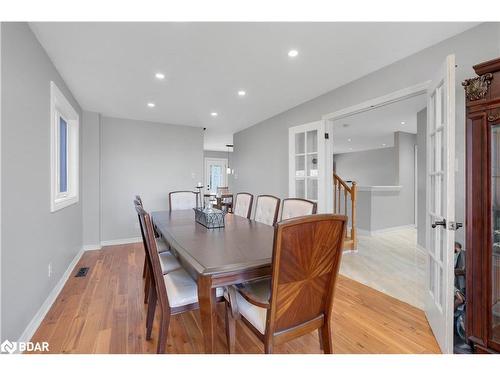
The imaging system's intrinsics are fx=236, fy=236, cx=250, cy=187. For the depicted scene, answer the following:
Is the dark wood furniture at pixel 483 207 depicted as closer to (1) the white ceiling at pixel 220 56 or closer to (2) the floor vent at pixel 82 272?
(1) the white ceiling at pixel 220 56

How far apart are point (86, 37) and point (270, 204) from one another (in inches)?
91.2

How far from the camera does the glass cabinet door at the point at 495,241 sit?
1.42 metres

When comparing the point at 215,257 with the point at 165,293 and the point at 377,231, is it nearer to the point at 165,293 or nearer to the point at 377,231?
the point at 165,293

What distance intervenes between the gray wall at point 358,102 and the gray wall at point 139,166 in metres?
1.24

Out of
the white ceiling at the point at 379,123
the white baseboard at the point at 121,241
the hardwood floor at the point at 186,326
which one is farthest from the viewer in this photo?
the white baseboard at the point at 121,241

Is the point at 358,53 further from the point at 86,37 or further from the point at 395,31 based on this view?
the point at 86,37

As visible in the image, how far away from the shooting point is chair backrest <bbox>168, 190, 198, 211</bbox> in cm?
370

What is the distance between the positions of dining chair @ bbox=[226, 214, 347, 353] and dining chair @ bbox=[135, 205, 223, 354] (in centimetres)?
30

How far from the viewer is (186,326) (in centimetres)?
192

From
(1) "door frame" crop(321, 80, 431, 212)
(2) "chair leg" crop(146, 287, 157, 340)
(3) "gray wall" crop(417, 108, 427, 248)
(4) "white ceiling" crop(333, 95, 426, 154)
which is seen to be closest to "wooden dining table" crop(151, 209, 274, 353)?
(2) "chair leg" crop(146, 287, 157, 340)

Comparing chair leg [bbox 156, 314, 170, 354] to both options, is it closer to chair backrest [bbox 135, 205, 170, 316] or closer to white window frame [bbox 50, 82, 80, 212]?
chair backrest [bbox 135, 205, 170, 316]

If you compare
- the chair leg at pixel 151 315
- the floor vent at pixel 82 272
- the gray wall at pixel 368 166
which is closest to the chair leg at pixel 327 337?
the chair leg at pixel 151 315

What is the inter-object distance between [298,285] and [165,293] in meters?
0.80
